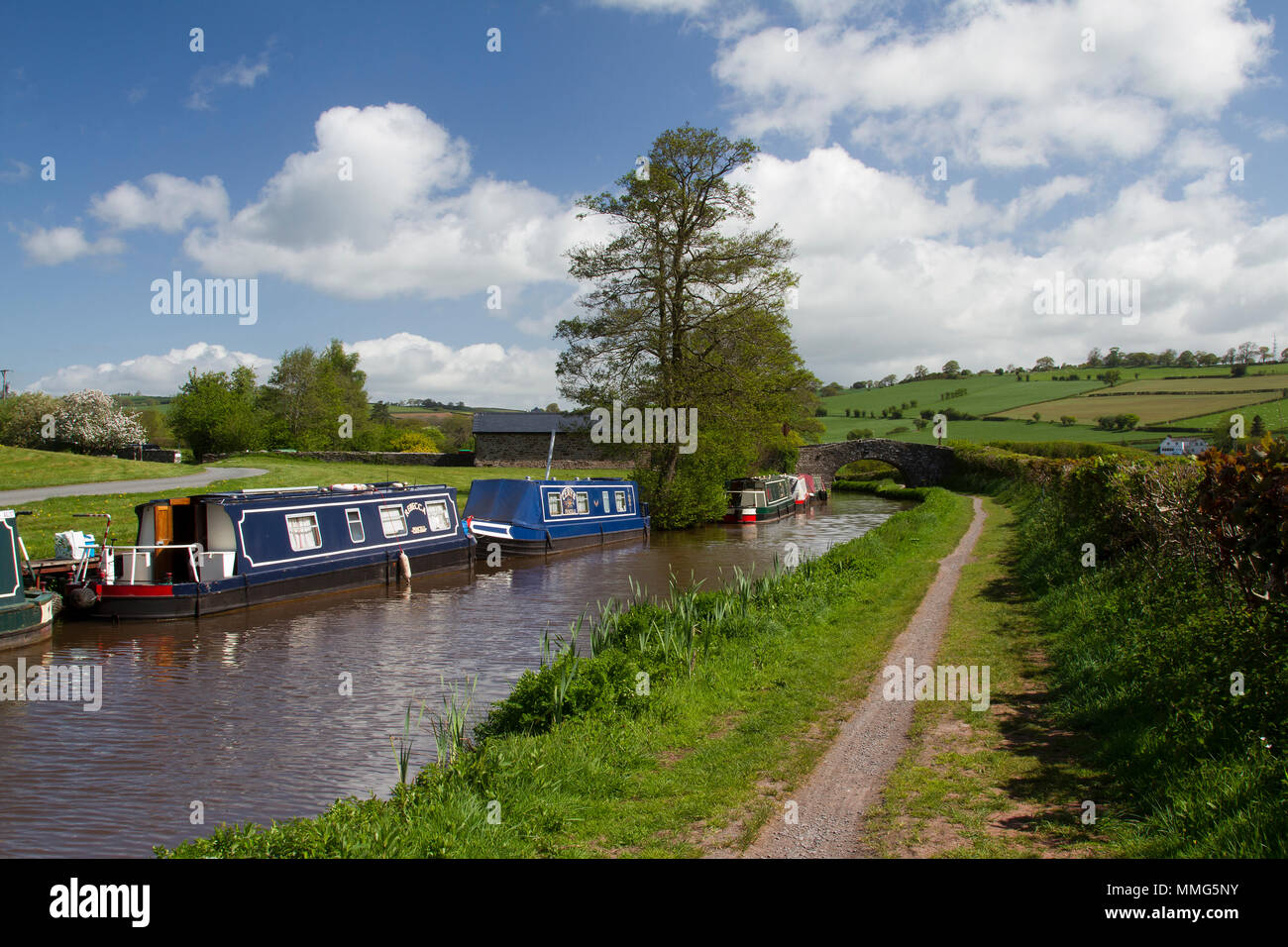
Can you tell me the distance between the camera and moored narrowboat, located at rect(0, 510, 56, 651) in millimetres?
11711

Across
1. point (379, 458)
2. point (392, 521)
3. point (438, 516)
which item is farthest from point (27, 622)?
point (379, 458)

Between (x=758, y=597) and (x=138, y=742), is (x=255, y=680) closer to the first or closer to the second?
(x=138, y=742)

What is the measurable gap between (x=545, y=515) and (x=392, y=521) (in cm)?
581

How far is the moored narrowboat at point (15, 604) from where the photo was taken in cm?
1171

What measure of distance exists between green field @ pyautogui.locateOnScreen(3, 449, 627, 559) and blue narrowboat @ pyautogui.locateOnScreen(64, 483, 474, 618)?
2.81 meters

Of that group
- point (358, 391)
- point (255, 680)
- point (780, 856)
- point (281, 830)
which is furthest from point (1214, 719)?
point (358, 391)

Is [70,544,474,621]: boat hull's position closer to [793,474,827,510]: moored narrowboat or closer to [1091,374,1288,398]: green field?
[793,474,827,510]: moored narrowboat

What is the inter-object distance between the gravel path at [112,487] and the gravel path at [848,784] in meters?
22.8

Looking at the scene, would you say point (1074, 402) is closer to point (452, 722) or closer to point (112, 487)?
point (112, 487)

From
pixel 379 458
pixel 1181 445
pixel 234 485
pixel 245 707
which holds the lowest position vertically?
pixel 245 707

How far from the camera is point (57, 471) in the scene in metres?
29.0

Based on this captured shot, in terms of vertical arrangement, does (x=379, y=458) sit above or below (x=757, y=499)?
above

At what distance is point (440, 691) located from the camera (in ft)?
32.2
